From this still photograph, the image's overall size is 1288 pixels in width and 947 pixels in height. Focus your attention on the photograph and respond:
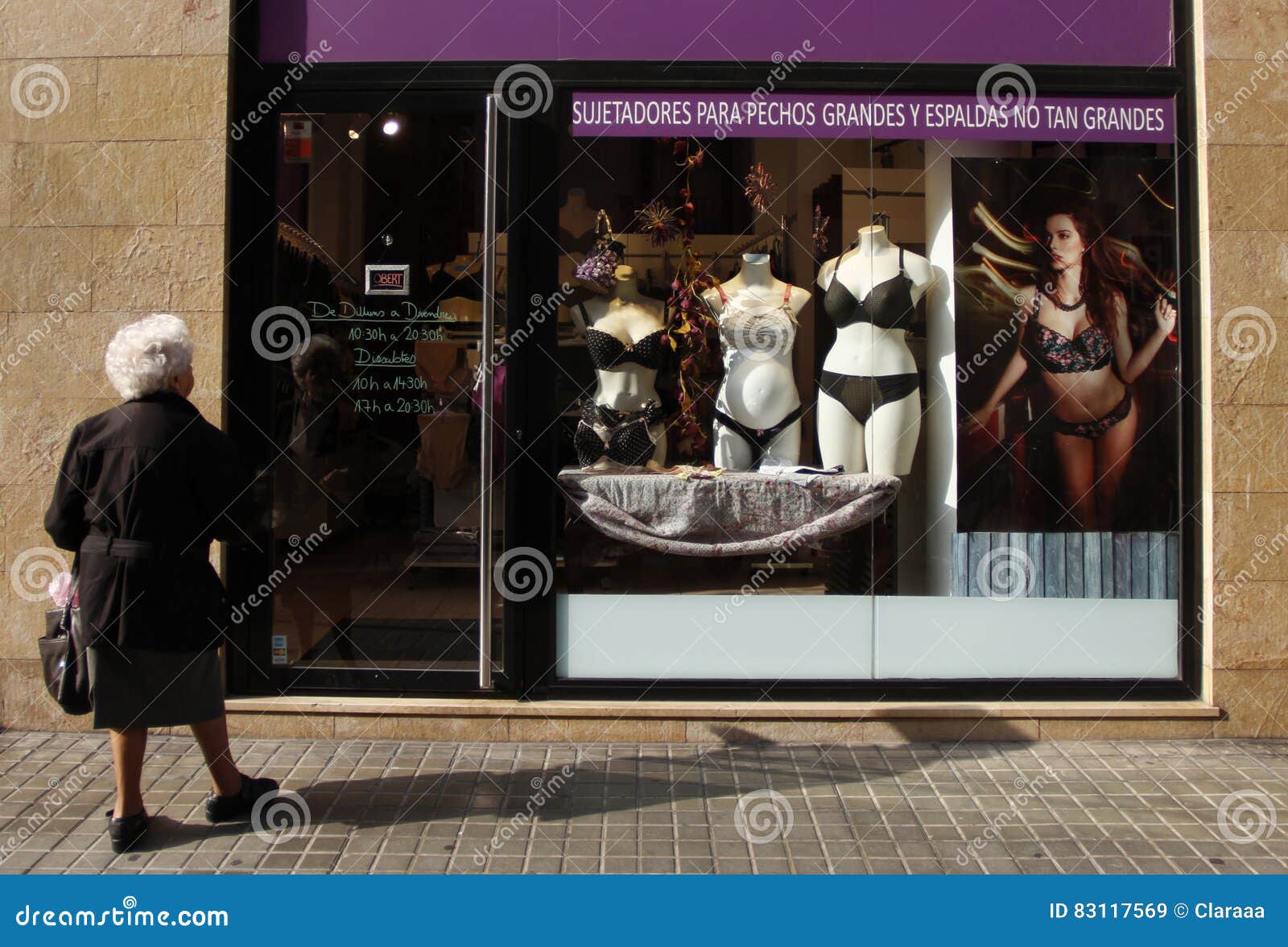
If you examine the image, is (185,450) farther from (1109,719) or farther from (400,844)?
(1109,719)

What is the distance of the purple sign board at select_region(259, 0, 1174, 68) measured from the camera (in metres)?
5.25

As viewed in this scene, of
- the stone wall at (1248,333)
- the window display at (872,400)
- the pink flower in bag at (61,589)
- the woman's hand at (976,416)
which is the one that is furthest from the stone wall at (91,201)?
the stone wall at (1248,333)

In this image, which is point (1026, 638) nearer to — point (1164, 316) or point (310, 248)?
point (1164, 316)

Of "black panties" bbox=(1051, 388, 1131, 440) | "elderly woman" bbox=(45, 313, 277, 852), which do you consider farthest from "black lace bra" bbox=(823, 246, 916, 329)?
"elderly woman" bbox=(45, 313, 277, 852)

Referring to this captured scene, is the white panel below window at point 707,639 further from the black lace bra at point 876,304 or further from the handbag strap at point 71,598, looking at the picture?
the handbag strap at point 71,598

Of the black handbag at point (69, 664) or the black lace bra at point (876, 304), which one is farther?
the black lace bra at point (876, 304)

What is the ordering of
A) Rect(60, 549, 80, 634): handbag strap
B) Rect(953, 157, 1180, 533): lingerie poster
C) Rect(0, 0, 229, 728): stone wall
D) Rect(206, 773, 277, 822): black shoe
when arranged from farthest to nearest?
Rect(953, 157, 1180, 533): lingerie poster → Rect(0, 0, 229, 728): stone wall → Rect(206, 773, 277, 822): black shoe → Rect(60, 549, 80, 634): handbag strap

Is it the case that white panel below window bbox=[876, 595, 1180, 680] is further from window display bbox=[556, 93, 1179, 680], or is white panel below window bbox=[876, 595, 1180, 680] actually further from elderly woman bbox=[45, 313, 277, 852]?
elderly woman bbox=[45, 313, 277, 852]

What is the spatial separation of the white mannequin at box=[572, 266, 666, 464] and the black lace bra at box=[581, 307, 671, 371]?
15 mm

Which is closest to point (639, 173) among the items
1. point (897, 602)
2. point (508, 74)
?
point (508, 74)

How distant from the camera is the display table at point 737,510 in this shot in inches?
209

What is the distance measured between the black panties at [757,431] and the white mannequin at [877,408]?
0.14m

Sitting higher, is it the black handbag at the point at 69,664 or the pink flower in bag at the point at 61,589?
the pink flower in bag at the point at 61,589

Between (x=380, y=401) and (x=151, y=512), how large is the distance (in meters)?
1.56
